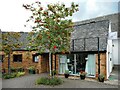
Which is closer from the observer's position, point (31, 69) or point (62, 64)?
point (62, 64)

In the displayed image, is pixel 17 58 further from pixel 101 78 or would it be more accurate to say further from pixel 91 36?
pixel 101 78

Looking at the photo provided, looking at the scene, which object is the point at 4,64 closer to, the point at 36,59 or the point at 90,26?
the point at 36,59

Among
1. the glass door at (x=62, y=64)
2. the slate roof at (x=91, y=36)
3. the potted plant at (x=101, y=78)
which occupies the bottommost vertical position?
the potted plant at (x=101, y=78)

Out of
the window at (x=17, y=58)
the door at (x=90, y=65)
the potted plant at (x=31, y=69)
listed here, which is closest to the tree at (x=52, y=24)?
the door at (x=90, y=65)

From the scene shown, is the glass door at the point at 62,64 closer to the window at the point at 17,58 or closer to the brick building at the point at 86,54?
the brick building at the point at 86,54

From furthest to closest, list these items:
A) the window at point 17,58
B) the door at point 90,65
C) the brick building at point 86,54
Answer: the window at point 17,58 < the door at point 90,65 < the brick building at point 86,54

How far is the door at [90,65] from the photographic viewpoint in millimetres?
17438

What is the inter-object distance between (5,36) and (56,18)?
7.20 metres

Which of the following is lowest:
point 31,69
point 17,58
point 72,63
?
point 31,69

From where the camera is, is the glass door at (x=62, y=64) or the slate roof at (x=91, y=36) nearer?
the slate roof at (x=91, y=36)

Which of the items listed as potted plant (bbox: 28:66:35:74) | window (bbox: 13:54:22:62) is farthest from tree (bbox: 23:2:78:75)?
window (bbox: 13:54:22:62)

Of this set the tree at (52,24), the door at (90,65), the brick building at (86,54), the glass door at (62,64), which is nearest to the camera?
the tree at (52,24)

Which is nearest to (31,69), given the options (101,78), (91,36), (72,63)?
(72,63)

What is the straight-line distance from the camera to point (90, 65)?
17672mm
